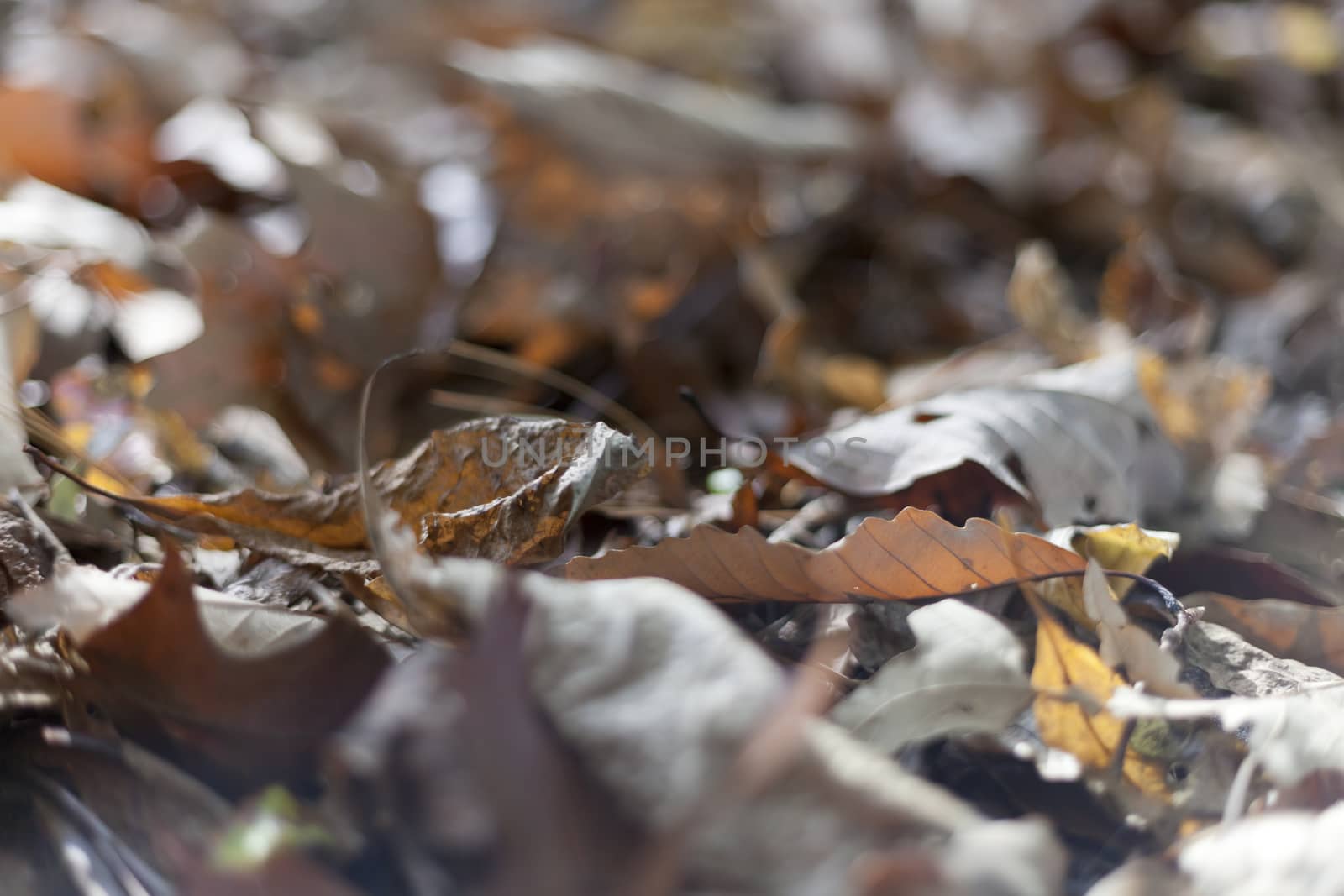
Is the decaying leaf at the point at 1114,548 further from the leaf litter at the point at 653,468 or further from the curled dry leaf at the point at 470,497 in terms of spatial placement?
the curled dry leaf at the point at 470,497

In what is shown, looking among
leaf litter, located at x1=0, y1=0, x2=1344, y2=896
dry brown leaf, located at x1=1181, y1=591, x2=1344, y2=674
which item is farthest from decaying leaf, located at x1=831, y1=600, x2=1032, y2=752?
dry brown leaf, located at x1=1181, y1=591, x2=1344, y2=674

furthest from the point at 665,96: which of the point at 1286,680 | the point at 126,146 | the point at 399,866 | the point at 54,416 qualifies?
the point at 399,866

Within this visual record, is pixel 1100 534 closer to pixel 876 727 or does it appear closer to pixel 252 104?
pixel 876 727

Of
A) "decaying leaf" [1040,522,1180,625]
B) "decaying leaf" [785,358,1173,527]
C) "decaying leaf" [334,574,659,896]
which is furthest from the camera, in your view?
"decaying leaf" [785,358,1173,527]

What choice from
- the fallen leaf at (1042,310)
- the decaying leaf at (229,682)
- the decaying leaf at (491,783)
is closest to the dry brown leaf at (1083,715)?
the decaying leaf at (491,783)

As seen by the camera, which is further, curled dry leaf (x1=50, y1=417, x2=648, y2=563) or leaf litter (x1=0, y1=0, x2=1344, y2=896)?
curled dry leaf (x1=50, y1=417, x2=648, y2=563)

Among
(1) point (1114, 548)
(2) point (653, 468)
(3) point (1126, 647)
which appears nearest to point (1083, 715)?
(3) point (1126, 647)

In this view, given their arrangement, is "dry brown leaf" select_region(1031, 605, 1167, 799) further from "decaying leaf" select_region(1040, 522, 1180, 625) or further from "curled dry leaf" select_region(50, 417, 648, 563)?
"curled dry leaf" select_region(50, 417, 648, 563)
